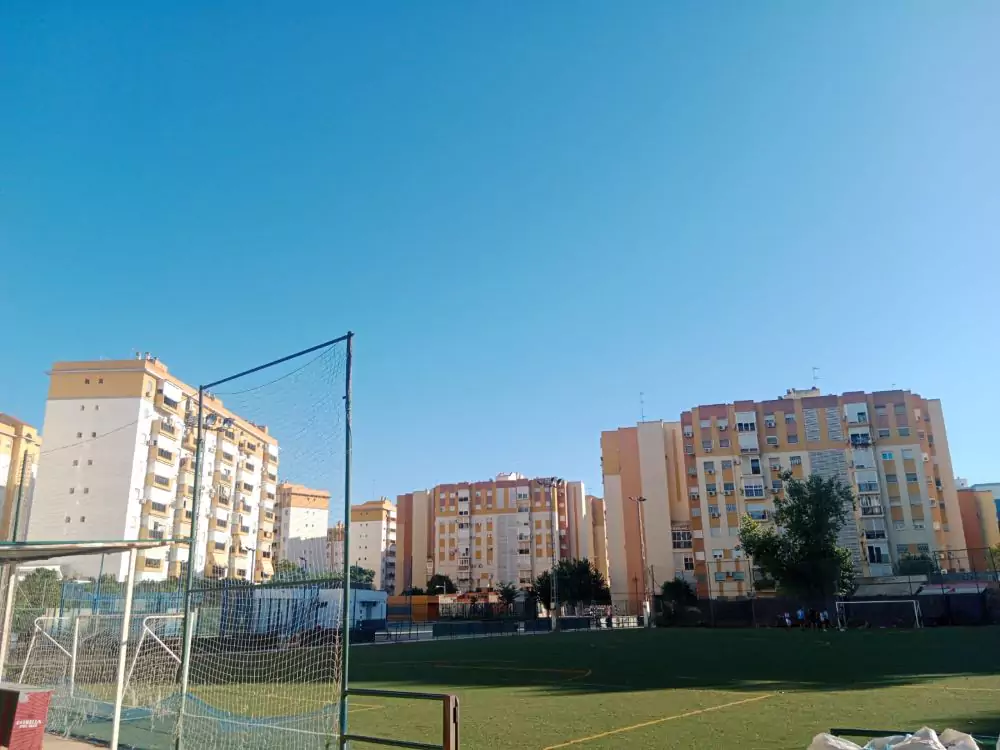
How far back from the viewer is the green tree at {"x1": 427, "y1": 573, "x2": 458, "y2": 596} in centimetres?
9950

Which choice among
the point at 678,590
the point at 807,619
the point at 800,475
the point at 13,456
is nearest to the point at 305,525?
the point at 807,619

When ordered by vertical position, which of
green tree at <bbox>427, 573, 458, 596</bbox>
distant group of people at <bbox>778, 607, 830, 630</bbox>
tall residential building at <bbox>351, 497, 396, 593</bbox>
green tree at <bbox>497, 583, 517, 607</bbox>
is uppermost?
tall residential building at <bbox>351, 497, 396, 593</bbox>

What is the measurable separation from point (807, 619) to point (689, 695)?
124 feet

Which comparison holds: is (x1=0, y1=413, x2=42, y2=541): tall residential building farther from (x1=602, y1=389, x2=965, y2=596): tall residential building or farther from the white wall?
(x1=602, y1=389, x2=965, y2=596): tall residential building

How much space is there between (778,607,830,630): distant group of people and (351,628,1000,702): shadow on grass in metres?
9.95

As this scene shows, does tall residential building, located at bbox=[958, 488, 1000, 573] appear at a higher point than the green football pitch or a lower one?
higher

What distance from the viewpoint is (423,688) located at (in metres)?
18.4

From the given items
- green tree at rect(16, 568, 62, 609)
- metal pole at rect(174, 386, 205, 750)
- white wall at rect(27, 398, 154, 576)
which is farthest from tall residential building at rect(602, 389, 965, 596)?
metal pole at rect(174, 386, 205, 750)

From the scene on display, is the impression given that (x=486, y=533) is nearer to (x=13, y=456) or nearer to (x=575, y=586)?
(x=575, y=586)

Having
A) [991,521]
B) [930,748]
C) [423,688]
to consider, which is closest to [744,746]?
[930,748]

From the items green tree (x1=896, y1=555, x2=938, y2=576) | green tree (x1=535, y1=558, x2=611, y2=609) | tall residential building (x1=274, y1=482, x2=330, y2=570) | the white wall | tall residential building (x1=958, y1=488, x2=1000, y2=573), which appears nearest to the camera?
tall residential building (x1=274, y1=482, x2=330, y2=570)

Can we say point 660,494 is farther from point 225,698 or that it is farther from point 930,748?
point 930,748

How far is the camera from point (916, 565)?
66.2 meters

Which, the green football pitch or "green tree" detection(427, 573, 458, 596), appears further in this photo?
"green tree" detection(427, 573, 458, 596)
